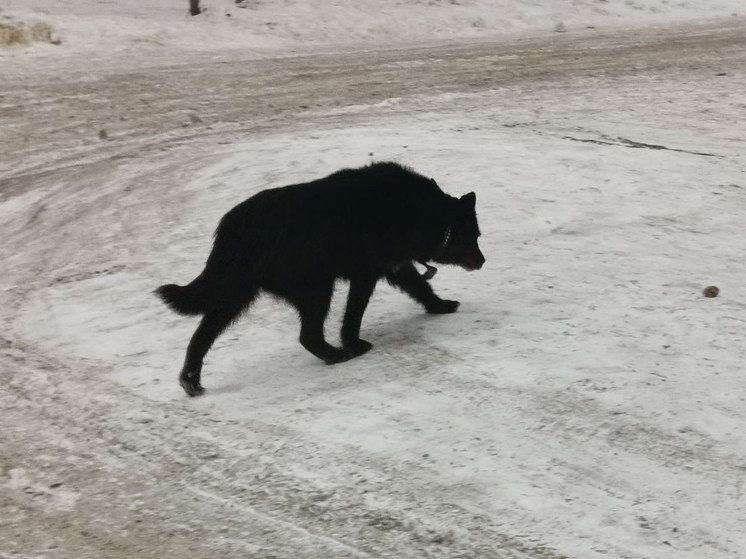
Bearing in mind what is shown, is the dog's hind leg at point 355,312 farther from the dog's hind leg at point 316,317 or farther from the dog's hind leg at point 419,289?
→ the dog's hind leg at point 419,289

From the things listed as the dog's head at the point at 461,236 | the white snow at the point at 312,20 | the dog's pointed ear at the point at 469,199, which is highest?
the white snow at the point at 312,20

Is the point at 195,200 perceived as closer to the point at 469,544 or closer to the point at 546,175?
the point at 546,175

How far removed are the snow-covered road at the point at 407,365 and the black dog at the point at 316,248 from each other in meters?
0.32

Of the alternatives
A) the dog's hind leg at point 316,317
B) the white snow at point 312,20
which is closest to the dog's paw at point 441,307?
the dog's hind leg at point 316,317

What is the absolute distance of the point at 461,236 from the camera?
234 inches

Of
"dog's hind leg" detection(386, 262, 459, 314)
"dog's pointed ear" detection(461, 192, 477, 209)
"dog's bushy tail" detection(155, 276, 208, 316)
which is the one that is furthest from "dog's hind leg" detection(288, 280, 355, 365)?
"dog's pointed ear" detection(461, 192, 477, 209)

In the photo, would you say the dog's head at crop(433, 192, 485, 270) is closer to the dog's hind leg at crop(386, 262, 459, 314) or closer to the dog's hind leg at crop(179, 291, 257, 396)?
the dog's hind leg at crop(386, 262, 459, 314)

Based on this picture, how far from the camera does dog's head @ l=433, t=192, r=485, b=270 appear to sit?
5867 millimetres

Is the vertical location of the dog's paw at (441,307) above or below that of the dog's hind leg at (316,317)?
below

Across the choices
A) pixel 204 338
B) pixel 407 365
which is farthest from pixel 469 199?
pixel 204 338

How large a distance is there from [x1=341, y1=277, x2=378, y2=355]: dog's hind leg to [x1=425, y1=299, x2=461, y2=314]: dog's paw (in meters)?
0.74

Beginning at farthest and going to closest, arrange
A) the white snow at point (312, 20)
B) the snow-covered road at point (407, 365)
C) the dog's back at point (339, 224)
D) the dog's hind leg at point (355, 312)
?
the white snow at point (312, 20) → the dog's hind leg at point (355, 312) → the dog's back at point (339, 224) → the snow-covered road at point (407, 365)

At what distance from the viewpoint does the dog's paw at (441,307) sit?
628cm

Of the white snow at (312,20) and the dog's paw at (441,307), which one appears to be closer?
the dog's paw at (441,307)
